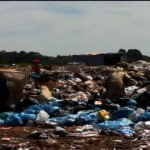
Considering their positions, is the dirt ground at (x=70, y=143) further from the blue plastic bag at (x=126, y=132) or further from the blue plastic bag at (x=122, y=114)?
the blue plastic bag at (x=122, y=114)

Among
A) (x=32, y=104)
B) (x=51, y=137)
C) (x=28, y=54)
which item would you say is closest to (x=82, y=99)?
(x=32, y=104)

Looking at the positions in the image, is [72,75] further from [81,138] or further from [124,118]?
[81,138]

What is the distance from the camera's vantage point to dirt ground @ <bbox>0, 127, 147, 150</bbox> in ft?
20.0

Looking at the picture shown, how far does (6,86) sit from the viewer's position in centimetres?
1069

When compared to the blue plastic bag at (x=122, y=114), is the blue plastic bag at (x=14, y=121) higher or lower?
lower

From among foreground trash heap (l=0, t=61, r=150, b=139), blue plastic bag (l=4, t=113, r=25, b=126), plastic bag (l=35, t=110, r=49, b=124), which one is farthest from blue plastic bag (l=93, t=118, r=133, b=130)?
blue plastic bag (l=4, t=113, r=25, b=126)

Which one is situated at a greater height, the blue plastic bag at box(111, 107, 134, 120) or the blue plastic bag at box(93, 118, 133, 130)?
the blue plastic bag at box(111, 107, 134, 120)

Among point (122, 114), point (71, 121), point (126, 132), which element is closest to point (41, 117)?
point (71, 121)

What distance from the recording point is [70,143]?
636cm

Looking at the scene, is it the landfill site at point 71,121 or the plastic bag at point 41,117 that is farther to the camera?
the plastic bag at point 41,117

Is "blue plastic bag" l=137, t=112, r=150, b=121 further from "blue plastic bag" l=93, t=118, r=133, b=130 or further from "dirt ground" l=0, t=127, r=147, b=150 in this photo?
"dirt ground" l=0, t=127, r=147, b=150

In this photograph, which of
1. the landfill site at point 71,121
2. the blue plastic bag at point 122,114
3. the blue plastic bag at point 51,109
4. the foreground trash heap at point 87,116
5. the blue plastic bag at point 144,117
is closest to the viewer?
the landfill site at point 71,121

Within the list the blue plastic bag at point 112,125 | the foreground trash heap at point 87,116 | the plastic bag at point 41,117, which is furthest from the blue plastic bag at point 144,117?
the plastic bag at point 41,117

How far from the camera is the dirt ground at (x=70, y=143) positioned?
6.08 metres
